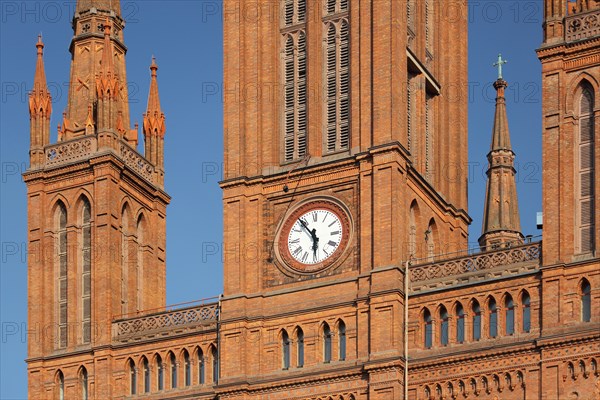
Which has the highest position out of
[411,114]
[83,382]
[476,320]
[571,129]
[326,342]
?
[411,114]

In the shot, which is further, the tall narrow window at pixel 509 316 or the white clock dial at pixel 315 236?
the white clock dial at pixel 315 236

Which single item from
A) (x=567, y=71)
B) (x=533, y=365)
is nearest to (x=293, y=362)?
(x=533, y=365)

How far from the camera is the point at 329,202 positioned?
82312mm

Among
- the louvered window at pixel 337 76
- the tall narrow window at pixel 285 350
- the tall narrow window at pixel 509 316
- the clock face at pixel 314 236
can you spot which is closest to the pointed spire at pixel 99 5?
the louvered window at pixel 337 76

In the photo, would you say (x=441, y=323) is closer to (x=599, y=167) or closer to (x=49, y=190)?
(x=599, y=167)

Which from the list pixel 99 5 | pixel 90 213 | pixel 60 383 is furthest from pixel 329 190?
pixel 99 5

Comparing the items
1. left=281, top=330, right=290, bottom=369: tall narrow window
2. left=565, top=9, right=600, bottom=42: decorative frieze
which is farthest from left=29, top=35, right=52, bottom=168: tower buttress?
left=565, top=9, right=600, bottom=42: decorative frieze

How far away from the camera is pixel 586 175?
7706 cm

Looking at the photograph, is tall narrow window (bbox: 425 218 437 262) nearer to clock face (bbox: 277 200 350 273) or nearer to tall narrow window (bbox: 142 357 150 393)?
clock face (bbox: 277 200 350 273)

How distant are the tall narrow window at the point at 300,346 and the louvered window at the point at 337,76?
7.43 m

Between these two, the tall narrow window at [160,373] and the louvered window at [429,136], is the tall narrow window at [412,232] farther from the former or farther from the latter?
the tall narrow window at [160,373]

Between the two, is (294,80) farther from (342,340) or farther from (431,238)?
(342,340)

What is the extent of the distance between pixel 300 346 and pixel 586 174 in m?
12.6

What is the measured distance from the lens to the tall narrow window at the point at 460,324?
7806cm
